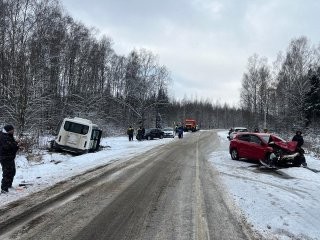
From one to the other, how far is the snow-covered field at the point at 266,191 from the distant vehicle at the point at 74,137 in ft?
17.7

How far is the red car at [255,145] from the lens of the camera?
20.7 metres

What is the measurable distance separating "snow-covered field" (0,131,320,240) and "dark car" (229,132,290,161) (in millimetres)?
1490

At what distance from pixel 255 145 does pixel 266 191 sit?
9.55 meters

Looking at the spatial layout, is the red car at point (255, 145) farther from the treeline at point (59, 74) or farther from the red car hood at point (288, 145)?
the treeline at point (59, 74)

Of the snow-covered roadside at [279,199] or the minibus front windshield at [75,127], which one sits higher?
the minibus front windshield at [75,127]

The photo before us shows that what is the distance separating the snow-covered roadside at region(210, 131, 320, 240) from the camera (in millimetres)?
8174

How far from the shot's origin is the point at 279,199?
11.3 metres

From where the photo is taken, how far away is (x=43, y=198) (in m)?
10.2

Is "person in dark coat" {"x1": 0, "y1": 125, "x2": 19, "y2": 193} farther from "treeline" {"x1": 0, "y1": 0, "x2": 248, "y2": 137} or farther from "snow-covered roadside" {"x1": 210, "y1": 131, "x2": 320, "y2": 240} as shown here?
"treeline" {"x1": 0, "y1": 0, "x2": 248, "y2": 137}

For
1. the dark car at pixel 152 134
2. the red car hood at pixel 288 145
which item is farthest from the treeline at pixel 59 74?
the red car hood at pixel 288 145

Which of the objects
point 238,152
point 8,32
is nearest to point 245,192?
point 238,152

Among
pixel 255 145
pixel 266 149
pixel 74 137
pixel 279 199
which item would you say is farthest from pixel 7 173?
pixel 74 137

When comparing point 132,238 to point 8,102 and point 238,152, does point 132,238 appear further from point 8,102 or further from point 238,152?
point 8,102

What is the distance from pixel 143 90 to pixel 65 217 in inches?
2795
